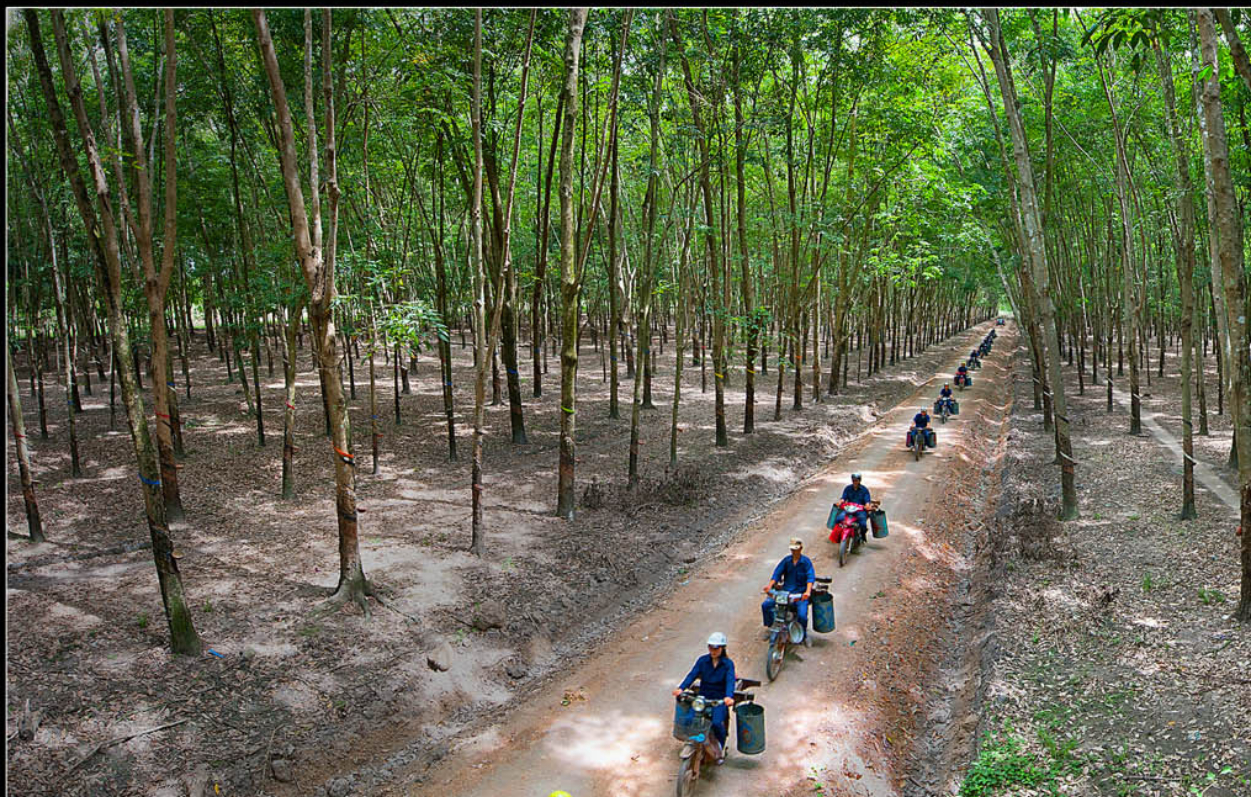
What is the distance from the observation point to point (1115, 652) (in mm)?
8828

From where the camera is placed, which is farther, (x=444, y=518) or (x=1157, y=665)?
(x=444, y=518)

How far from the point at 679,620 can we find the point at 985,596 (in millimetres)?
4570

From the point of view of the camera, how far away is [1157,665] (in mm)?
8391

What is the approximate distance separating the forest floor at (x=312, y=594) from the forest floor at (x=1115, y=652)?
4.92 meters

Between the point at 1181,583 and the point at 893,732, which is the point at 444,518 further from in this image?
the point at 1181,583

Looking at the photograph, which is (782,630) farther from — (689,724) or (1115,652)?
(1115,652)

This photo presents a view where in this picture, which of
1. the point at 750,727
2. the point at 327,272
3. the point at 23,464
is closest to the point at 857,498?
the point at 750,727

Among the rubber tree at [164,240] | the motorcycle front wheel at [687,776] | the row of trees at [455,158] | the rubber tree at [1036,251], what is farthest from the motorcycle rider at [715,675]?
the rubber tree at [1036,251]

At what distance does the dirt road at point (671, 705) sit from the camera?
286 inches

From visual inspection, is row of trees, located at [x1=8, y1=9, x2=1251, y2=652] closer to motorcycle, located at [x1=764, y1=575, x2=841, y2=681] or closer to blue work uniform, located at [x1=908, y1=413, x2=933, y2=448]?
blue work uniform, located at [x1=908, y1=413, x2=933, y2=448]

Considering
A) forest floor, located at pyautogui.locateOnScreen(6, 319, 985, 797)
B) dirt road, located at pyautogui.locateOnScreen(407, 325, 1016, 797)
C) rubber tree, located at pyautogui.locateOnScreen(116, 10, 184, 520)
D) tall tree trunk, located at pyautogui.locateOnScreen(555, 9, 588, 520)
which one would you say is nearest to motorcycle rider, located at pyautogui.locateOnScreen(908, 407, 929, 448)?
forest floor, located at pyautogui.locateOnScreen(6, 319, 985, 797)

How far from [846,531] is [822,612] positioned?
9.97ft

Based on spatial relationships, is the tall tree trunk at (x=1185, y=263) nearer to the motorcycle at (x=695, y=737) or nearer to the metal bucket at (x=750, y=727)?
the metal bucket at (x=750, y=727)

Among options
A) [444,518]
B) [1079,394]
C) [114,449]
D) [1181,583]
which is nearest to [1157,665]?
[1181,583]
